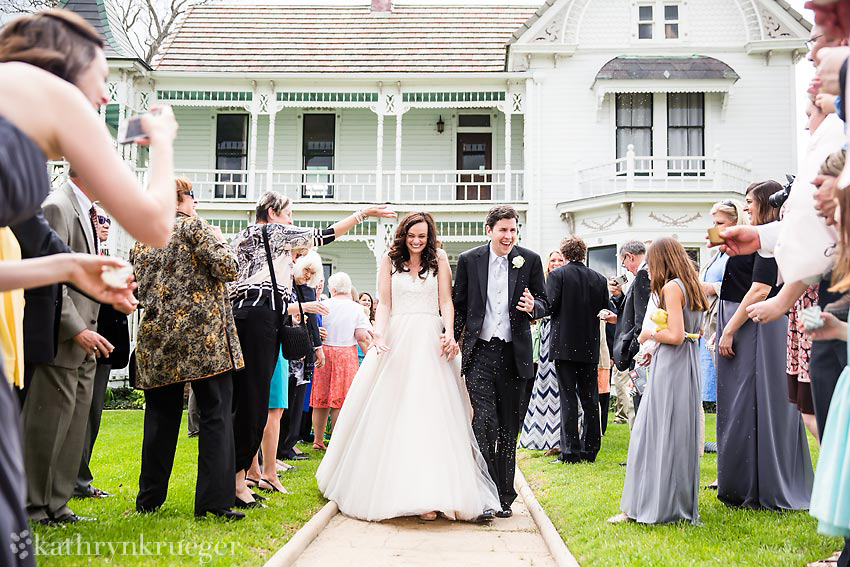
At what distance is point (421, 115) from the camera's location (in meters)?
24.1

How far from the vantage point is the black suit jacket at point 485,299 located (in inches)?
249

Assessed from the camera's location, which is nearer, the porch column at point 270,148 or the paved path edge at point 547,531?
the paved path edge at point 547,531

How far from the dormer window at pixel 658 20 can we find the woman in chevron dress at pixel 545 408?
1419cm

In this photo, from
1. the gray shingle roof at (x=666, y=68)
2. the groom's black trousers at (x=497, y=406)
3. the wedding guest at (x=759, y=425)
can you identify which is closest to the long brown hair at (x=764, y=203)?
the wedding guest at (x=759, y=425)

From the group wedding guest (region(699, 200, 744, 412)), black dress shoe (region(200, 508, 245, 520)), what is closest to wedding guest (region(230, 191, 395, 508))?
black dress shoe (region(200, 508, 245, 520))

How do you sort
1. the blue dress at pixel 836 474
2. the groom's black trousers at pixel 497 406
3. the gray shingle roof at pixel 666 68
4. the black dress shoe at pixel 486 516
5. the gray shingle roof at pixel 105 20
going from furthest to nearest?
the gray shingle roof at pixel 105 20, the gray shingle roof at pixel 666 68, the groom's black trousers at pixel 497 406, the black dress shoe at pixel 486 516, the blue dress at pixel 836 474

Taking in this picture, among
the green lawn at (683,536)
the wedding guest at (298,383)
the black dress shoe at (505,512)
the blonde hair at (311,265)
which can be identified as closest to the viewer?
the green lawn at (683,536)

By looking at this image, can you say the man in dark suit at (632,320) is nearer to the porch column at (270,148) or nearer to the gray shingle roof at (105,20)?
the porch column at (270,148)

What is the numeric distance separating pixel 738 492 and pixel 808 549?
1.32 m

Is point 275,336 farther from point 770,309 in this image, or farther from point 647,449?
point 770,309

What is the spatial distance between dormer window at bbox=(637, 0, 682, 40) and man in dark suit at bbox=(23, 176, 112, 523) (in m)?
19.6

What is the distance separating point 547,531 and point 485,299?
6.25ft

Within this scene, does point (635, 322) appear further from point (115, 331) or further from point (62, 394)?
point (62, 394)

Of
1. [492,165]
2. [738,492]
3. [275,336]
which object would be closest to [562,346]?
[738,492]
